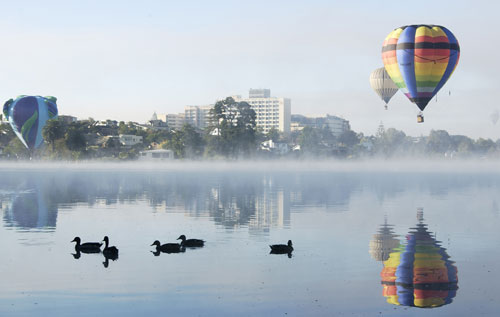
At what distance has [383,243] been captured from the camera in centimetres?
3284

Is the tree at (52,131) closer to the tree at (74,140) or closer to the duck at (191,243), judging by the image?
the tree at (74,140)

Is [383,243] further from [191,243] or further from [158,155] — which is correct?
[158,155]

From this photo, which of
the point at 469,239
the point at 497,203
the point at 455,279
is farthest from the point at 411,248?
the point at 497,203

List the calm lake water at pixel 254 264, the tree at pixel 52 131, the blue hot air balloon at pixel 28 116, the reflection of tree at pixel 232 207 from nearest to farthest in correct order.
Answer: the calm lake water at pixel 254 264 → the reflection of tree at pixel 232 207 → the blue hot air balloon at pixel 28 116 → the tree at pixel 52 131

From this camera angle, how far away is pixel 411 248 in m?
31.1

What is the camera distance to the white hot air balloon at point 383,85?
120m

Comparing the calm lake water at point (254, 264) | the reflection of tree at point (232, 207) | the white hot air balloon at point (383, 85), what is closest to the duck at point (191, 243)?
the calm lake water at point (254, 264)

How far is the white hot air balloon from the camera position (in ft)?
394

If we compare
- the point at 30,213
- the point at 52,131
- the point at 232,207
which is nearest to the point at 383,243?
the point at 232,207

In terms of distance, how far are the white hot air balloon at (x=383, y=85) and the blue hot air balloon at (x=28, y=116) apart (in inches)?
3706

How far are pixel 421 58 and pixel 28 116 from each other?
119 metres

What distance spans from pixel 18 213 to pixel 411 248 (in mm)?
27914

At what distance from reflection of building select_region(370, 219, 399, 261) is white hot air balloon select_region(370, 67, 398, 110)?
83.7 metres

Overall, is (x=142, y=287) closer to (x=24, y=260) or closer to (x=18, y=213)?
(x=24, y=260)
